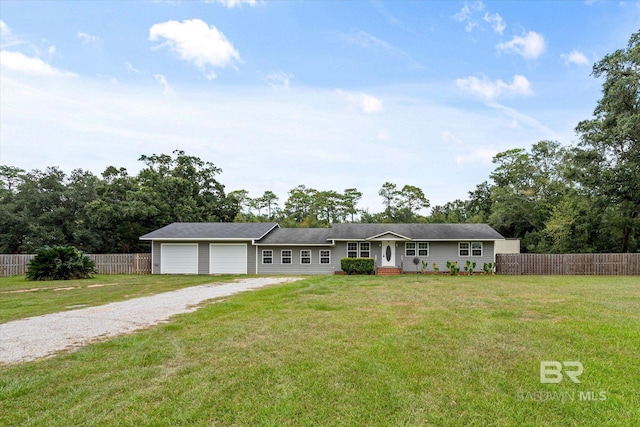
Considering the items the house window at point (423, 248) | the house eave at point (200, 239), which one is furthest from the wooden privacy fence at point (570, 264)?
the house eave at point (200, 239)

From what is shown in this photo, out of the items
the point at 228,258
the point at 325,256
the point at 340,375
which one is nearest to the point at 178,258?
the point at 228,258

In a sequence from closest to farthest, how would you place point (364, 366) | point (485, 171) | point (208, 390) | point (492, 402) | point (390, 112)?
point (492, 402)
point (208, 390)
point (364, 366)
point (390, 112)
point (485, 171)

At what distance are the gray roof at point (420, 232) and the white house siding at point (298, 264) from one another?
1.26 m

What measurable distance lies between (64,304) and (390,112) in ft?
57.1

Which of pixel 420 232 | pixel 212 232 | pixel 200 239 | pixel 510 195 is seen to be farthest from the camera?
pixel 510 195

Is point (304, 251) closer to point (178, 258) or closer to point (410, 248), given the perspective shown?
point (410, 248)

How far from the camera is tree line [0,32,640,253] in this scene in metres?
21.7

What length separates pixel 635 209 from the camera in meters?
23.3

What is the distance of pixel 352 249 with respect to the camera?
2148 cm

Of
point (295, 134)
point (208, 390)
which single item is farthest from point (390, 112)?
point (208, 390)

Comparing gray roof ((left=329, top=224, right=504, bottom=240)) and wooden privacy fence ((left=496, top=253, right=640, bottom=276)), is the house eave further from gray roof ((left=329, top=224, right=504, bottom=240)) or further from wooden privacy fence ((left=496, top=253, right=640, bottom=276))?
wooden privacy fence ((left=496, top=253, right=640, bottom=276))

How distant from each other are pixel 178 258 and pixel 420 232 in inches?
604

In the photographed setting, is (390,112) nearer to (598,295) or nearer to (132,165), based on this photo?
(598,295)

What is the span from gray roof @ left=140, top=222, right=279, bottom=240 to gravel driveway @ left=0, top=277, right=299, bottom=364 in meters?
11.6
